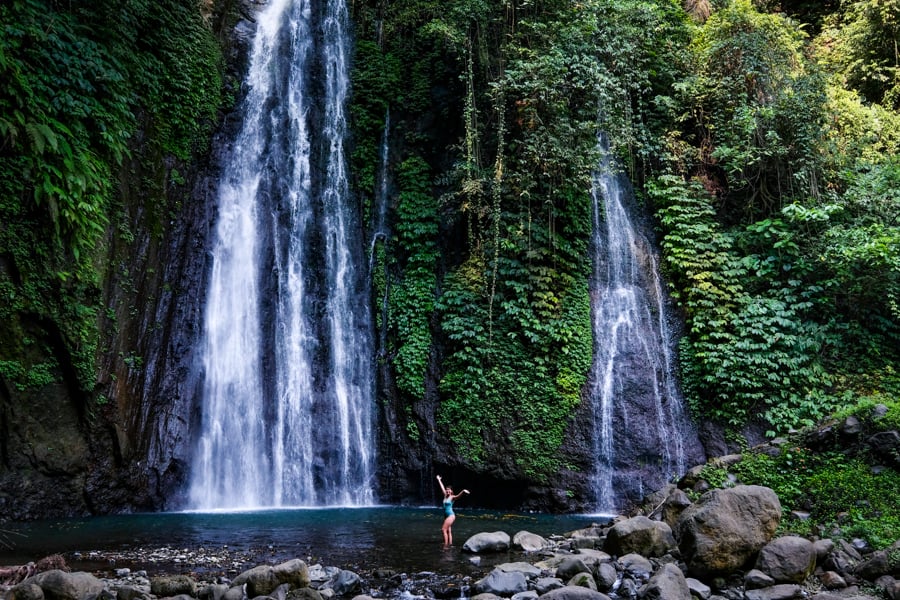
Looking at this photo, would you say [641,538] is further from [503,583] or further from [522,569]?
[503,583]

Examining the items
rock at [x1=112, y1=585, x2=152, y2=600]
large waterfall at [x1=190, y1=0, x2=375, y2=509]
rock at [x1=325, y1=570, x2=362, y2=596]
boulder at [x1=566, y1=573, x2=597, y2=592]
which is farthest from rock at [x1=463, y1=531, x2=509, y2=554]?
large waterfall at [x1=190, y1=0, x2=375, y2=509]

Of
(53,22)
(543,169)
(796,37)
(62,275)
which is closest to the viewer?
(62,275)

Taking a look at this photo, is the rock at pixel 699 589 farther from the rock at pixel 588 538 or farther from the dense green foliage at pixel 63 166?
the dense green foliage at pixel 63 166

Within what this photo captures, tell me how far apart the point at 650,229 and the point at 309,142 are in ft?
31.3

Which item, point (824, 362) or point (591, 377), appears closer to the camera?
point (824, 362)

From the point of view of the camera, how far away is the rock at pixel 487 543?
328 inches

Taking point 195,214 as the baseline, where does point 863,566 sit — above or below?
below

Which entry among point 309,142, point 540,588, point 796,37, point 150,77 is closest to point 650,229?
point 796,37

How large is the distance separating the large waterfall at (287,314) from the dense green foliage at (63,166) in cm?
253

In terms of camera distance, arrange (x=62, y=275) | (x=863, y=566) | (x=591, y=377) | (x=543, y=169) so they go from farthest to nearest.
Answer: (x=543, y=169) < (x=591, y=377) < (x=62, y=275) < (x=863, y=566)

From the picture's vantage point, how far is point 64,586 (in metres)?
5.82

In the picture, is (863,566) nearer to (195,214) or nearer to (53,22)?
(195,214)

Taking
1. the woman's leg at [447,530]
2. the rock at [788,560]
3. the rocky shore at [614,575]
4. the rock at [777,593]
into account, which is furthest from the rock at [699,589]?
the woman's leg at [447,530]

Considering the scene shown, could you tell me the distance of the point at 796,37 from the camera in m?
17.0
